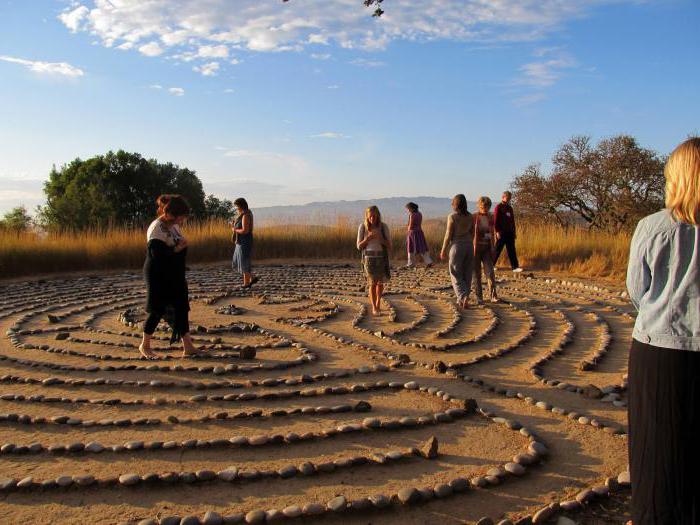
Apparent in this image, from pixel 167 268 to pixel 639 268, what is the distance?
494 cm

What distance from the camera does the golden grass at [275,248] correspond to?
14.8 meters

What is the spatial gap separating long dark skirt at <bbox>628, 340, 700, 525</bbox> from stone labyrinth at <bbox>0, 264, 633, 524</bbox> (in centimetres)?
77

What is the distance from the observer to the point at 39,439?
4.58 meters

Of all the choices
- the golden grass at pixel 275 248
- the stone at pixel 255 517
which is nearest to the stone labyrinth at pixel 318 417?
the stone at pixel 255 517

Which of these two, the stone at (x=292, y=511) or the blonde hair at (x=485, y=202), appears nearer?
the stone at (x=292, y=511)

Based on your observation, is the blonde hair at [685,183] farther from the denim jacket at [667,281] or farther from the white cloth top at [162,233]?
the white cloth top at [162,233]

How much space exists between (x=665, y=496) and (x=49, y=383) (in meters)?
5.34

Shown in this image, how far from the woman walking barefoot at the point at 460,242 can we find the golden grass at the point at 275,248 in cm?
562

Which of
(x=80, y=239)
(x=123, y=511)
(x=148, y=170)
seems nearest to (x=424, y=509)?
(x=123, y=511)

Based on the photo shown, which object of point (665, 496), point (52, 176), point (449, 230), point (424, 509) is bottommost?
point (424, 509)

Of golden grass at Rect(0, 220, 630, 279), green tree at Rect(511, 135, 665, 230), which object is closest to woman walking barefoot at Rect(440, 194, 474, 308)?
golden grass at Rect(0, 220, 630, 279)

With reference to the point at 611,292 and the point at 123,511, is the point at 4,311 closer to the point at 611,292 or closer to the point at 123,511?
the point at 123,511

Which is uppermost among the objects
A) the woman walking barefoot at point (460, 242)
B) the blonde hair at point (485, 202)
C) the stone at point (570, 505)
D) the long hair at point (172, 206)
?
the blonde hair at point (485, 202)

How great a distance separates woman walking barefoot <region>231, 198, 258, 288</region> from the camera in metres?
10.9
